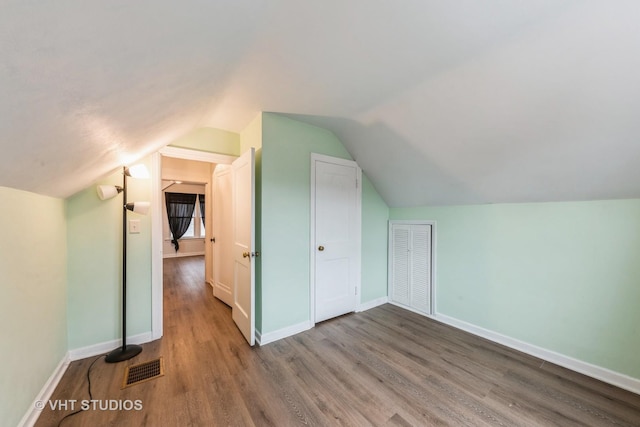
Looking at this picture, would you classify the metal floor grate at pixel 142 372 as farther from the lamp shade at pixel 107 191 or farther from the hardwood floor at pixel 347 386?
the lamp shade at pixel 107 191

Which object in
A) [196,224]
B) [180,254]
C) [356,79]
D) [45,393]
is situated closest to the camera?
[45,393]

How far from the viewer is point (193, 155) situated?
2641mm

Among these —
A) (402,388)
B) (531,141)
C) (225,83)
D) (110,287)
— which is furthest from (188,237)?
(531,141)

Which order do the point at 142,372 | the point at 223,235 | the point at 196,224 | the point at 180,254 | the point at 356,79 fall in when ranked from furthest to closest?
the point at 196,224
the point at 180,254
the point at 223,235
the point at 142,372
the point at 356,79

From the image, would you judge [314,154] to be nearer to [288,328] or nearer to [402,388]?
[288,328]

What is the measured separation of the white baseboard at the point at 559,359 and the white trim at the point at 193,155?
3.28 m

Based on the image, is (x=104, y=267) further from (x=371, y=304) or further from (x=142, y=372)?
(x=371, y=304)

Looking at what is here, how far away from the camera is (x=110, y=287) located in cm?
223

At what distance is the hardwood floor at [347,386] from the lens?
1.53 metres

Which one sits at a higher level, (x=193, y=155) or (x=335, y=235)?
(x=193, y=155)

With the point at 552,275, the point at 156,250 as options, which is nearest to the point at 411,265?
the point at 552,275

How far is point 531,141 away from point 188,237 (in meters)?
8.58

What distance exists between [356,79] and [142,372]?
2851 millimetres

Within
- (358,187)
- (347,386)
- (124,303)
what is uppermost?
(358,187)
